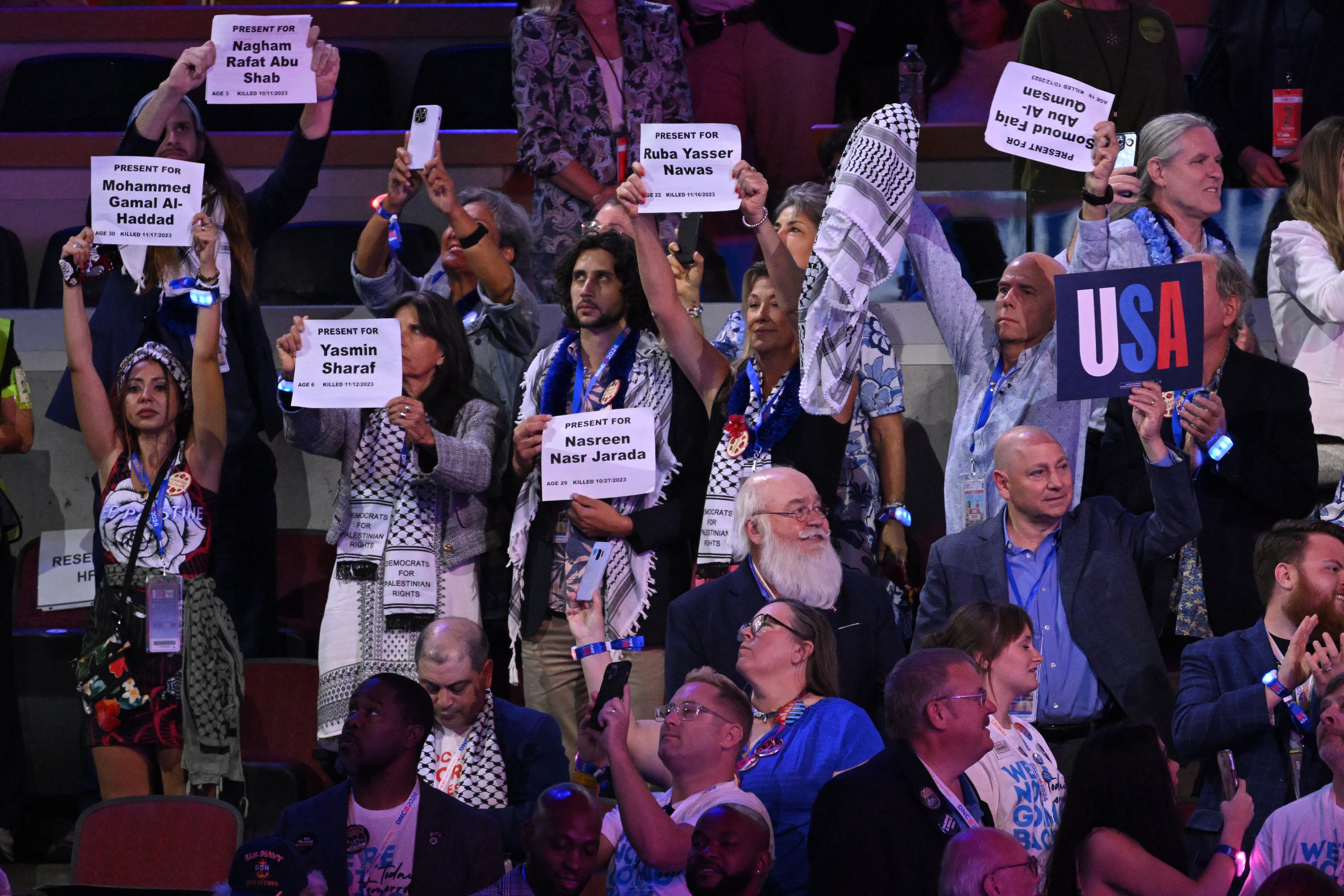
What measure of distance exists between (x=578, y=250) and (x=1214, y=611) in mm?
1955

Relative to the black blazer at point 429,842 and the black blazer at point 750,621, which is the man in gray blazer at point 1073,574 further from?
the black blazer at point 429,842

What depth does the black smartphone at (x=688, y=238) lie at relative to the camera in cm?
482

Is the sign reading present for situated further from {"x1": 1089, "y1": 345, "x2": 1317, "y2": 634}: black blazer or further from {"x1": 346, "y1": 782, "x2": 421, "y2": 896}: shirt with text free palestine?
{"x1": 346, "y1": 782, "x2": 421, "y2": 896}: shirt with text free palestine

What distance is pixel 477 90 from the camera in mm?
7211

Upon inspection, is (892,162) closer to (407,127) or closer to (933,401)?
(933,401)

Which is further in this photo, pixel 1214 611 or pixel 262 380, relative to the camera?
pixel 262 380

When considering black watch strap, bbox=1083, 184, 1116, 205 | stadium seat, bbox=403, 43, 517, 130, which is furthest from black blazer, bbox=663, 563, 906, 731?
stadium seat, bbox=403, 43, 517, 130

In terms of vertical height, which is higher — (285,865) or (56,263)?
(56,263)

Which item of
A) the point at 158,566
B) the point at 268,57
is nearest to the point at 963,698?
the point at 158,566

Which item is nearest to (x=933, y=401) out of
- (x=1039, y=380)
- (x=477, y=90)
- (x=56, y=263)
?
(x=1039, y=380)

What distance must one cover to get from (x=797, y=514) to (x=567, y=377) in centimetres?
96

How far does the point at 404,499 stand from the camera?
4613 millimetres

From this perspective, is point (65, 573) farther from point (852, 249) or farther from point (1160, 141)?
point (1160, 141)

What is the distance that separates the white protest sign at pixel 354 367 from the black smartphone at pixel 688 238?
874 mm
